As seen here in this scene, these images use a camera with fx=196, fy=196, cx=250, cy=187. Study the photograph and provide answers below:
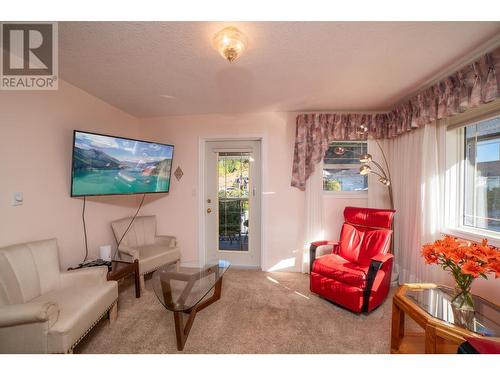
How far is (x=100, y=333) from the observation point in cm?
172

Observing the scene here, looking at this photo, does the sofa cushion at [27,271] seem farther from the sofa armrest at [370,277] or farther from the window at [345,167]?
the window at [345,167]

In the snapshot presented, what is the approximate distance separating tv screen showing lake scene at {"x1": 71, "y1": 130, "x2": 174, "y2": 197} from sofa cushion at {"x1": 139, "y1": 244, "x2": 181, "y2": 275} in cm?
81

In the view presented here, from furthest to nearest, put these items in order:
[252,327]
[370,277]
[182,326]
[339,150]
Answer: [339,150] → [370,277] → [252,327] → [182,326]

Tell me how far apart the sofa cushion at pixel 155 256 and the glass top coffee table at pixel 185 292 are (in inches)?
14.8

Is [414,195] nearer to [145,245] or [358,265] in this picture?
[358,265]

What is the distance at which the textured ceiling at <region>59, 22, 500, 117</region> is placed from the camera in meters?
1.39

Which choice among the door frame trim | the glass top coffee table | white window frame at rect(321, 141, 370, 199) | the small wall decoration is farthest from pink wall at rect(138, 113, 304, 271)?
the glass top coffee table

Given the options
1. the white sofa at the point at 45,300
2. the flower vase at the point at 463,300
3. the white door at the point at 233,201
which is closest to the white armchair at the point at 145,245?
the white sofa at the point at 45,300

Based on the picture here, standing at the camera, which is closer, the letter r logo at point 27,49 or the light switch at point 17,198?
the letter r logo at point 27,49

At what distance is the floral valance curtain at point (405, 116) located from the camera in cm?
160

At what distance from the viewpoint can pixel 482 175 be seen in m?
1.92

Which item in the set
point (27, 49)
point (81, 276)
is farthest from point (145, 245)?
point (27, 49)

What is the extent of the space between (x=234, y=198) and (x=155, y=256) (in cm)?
141

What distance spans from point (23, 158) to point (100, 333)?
172 cm
